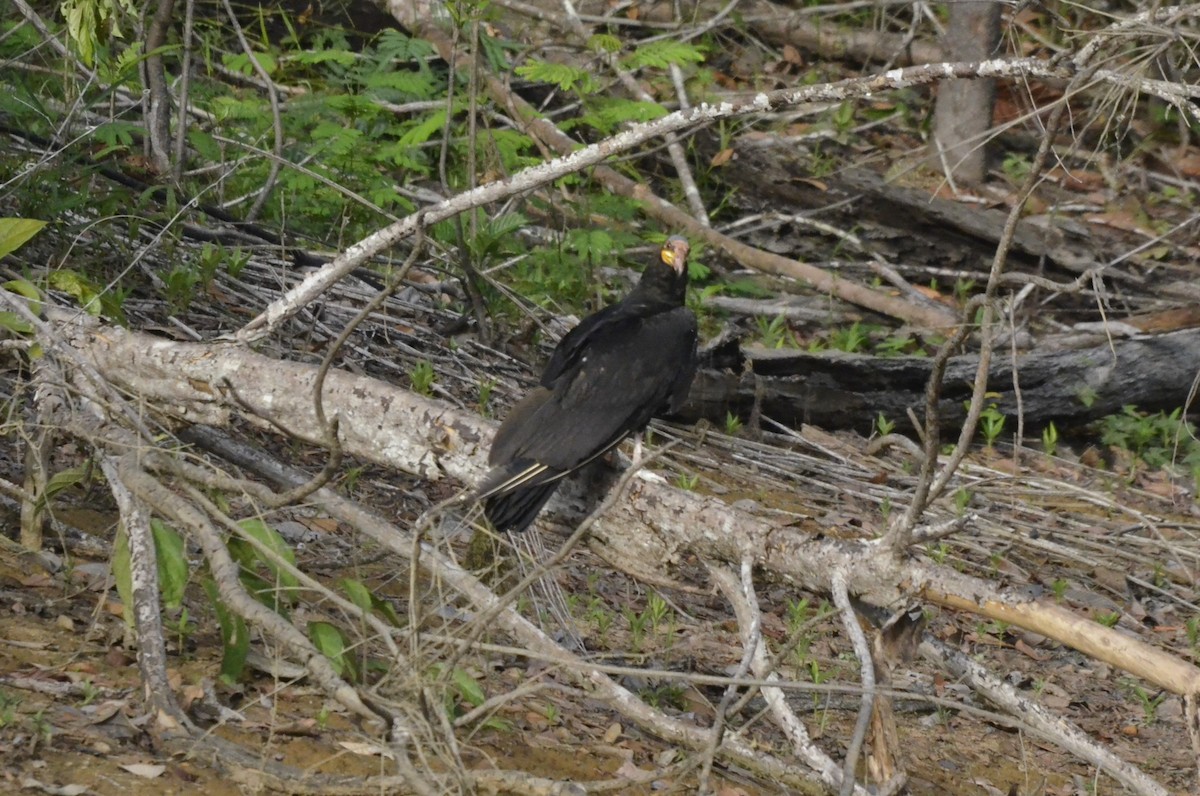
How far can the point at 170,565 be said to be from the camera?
304 cm

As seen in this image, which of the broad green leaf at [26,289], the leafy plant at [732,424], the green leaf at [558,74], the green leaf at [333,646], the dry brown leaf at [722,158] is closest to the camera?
the green leaf at [333,646]

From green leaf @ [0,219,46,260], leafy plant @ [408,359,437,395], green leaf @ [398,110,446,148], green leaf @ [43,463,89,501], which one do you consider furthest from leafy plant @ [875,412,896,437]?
green leaf @ [0,219,46,260]

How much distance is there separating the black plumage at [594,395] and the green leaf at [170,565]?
2.50 ft

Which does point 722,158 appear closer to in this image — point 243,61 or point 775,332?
point 775,332

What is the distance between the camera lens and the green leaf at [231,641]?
3.05 meters

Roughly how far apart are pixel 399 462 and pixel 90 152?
2719 mm

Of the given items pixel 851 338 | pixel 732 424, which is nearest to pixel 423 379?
pixel 732 424

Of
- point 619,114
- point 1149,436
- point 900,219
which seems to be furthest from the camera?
point 900,219

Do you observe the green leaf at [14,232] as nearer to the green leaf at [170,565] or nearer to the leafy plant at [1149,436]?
the green leaf at [170,565]

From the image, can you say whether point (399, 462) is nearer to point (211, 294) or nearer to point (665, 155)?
point (211, 294)

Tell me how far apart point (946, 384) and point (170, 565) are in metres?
Result: 3.87

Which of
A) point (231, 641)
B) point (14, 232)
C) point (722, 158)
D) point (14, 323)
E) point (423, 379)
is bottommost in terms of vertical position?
point (722, 158)

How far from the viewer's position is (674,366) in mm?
4316

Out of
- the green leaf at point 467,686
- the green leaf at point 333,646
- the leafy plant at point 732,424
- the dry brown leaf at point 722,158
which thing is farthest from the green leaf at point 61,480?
the dry brown leaf at point 722,158
